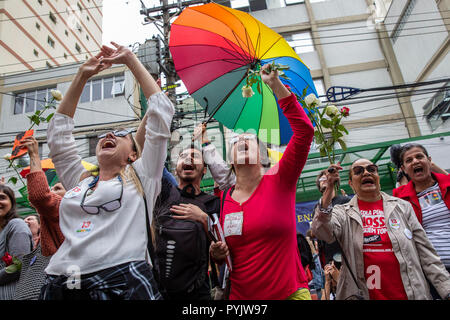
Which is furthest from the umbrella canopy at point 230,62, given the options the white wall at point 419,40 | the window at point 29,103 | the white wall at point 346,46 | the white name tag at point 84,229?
the window at point 29,103

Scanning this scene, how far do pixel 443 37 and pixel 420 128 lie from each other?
387 centimetres

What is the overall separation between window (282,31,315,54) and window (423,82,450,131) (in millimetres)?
5870

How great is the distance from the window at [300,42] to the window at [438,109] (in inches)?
231

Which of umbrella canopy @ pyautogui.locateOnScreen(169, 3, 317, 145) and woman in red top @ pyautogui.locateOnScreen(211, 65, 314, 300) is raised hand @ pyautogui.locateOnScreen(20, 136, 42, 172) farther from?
umbrella canopy @ pyautogui.locateOnScreen(169, 3, 317, 145)

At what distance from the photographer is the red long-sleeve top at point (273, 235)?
170cm

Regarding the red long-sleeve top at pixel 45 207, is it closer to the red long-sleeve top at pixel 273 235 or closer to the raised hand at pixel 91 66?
the raised hand at pixel 91 66

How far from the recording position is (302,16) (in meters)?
16.1

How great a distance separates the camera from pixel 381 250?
2.10 m

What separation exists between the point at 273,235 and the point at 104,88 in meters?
13.9

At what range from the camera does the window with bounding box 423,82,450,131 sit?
11.9 m

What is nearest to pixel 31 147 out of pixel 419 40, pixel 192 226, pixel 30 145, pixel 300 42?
pixel 30 145

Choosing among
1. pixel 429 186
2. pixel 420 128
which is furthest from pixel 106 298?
pixel 420 128

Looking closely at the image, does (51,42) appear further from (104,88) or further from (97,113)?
(97,113)

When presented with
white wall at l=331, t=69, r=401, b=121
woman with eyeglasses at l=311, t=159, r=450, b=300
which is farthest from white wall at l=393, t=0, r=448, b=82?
woman with eyeglasses at l=311, t=159, r=450, b=300
